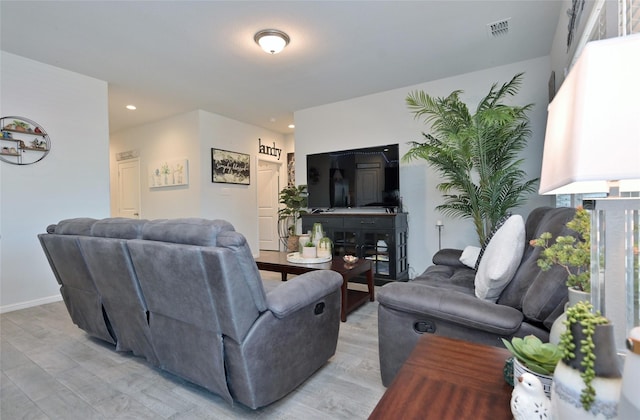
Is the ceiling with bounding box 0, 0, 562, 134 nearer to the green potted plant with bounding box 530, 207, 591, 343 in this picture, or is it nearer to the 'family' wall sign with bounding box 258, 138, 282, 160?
the 'family' wall sign with bounding box 258, 138, 282, 160

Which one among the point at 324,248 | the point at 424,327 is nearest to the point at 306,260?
the point at 324,248

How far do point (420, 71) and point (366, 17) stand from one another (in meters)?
1.34

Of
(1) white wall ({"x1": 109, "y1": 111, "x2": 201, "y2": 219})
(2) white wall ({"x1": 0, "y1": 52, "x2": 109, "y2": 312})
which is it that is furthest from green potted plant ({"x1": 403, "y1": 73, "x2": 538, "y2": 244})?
(2) white wall ({"x1": 0, "y1": 52, "x2": 109, "y2": 312})

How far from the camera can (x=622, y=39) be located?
507 mm

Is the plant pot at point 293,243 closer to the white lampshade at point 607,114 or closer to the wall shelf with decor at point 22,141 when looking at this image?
the wall shelf with decor at point 22,141

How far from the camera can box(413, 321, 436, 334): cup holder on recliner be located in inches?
54.8

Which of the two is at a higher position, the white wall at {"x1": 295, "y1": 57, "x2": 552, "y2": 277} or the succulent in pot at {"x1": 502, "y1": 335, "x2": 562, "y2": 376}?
the white wall at {"x1": 295, "y1": 57, "x2": 552, "y2": 277}

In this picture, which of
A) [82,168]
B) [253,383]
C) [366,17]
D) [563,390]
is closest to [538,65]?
[366,17]

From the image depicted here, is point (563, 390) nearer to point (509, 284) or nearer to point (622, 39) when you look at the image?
point (622, 39)

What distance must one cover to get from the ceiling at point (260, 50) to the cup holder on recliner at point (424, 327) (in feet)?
7.99

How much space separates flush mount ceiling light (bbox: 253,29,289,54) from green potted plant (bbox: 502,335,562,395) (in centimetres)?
295

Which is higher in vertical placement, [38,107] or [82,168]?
[38,107]

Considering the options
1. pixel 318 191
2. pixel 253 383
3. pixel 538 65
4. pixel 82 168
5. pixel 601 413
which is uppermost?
pixel 538 65

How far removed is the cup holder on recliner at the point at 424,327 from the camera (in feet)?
4.57
